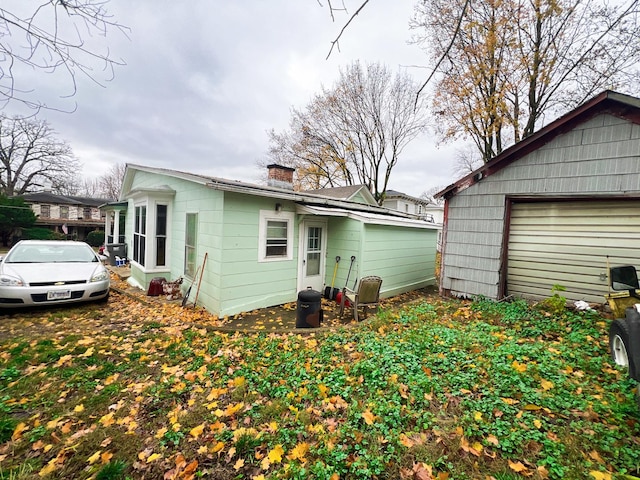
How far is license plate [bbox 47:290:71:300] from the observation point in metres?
5.77

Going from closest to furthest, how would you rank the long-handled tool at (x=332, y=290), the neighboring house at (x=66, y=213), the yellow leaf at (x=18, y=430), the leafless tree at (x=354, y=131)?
the yellow leaf at (x=18, y=430), the long-handled tool at (x=332, y=290), the leafless tree at (x=354, y=131), the neighboring house at (x=66, y=213)

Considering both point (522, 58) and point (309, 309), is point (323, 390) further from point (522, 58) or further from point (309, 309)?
point (522, 58)

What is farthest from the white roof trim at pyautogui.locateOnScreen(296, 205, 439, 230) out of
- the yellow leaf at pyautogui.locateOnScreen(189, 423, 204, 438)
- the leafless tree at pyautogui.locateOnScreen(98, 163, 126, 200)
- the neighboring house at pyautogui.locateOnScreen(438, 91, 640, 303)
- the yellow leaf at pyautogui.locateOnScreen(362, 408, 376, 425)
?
the leafless tree at pyautogui.locateOnScreen(98, 163, 126, 200)

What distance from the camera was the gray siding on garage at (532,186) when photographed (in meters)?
5.16

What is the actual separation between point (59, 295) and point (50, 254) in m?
1.63

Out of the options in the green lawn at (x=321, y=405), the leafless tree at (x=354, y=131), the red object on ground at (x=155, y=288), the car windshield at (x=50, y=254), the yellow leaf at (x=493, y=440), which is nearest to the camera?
the green lawn at (x=321, y=405)

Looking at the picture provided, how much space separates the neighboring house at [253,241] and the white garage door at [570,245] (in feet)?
10.6

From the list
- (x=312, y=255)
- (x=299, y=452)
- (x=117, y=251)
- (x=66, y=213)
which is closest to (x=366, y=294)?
A: (x=312, y=255)

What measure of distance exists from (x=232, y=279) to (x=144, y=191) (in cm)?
413

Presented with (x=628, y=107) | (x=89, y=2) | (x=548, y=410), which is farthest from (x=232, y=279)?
(x=628, y=107)

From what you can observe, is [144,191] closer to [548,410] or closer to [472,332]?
[472,332]

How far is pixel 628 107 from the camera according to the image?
502cm

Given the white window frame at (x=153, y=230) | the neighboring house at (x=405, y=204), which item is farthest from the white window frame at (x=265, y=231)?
Result: the neighboring house at (x=405, y=204)

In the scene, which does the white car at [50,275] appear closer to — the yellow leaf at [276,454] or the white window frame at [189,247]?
the white window frame at [189,247]
